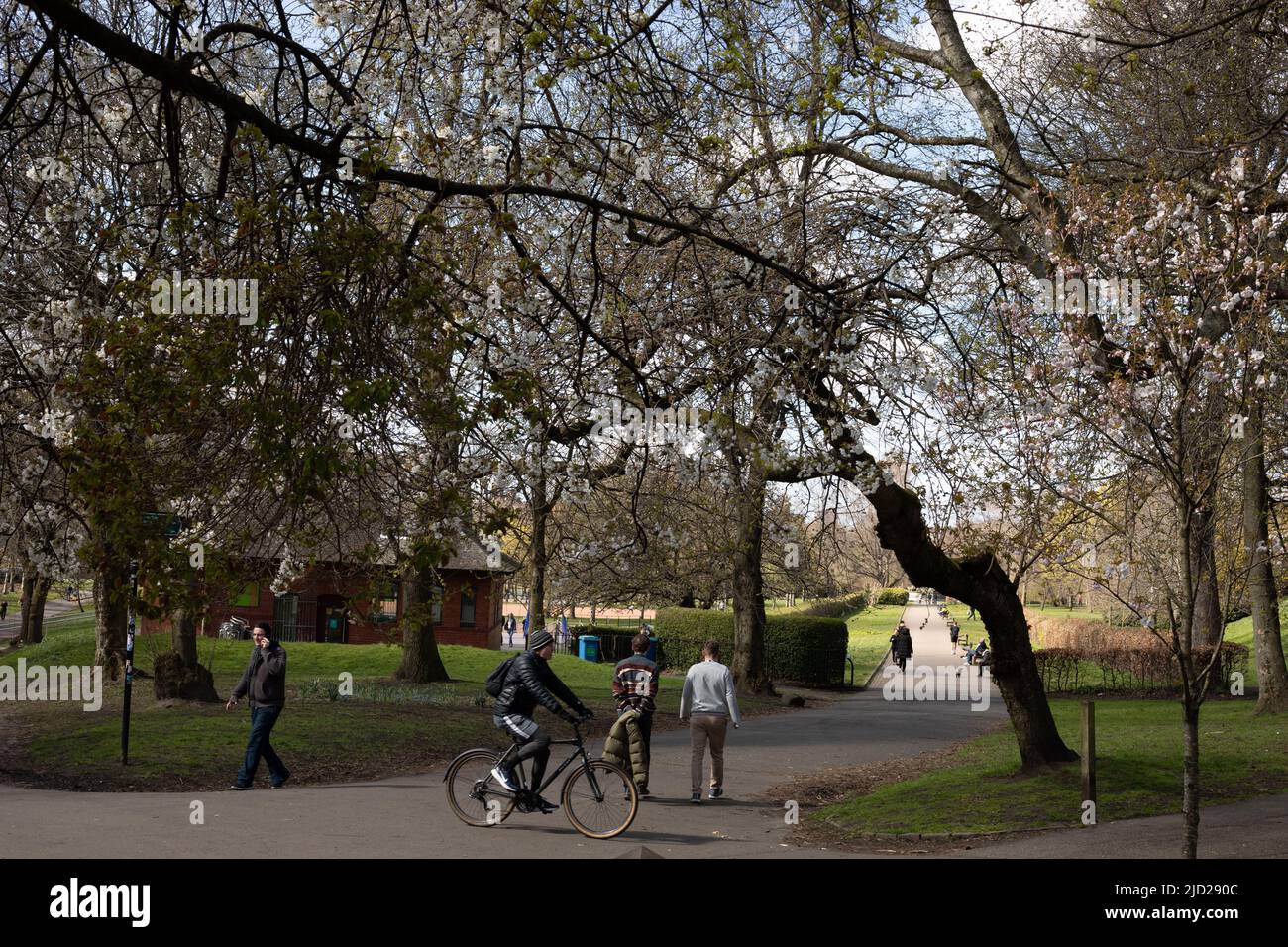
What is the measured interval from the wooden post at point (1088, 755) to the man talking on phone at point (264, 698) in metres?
8.44

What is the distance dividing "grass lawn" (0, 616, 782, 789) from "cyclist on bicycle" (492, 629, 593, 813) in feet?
15.0

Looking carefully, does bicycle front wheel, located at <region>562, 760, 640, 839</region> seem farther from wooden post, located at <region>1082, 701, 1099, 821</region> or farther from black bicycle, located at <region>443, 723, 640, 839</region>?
wooden post, located at <region>1082, 701, 1099, 821</region>

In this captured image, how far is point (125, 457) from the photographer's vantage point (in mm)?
6863

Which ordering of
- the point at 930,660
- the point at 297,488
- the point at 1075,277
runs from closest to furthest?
the point at 297,488 < the point at 1075,277 < the point at 930,660

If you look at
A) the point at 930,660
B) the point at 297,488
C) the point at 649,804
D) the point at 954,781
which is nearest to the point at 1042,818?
the point at 954,781

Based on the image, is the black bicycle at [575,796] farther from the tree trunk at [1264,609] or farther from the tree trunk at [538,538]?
the tree trunk at [1264,609]

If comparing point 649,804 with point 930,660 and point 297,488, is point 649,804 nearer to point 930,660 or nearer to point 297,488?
point 297,488

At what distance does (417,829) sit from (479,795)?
62cm

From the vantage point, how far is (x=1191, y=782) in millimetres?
8234

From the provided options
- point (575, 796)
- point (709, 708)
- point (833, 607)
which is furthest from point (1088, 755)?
Answer: point (833, 607)

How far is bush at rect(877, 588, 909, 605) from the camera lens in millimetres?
109750

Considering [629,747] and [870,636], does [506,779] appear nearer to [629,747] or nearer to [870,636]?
[629,747]

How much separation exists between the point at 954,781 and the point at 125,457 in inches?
398

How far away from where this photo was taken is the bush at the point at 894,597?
109750 millimetres
